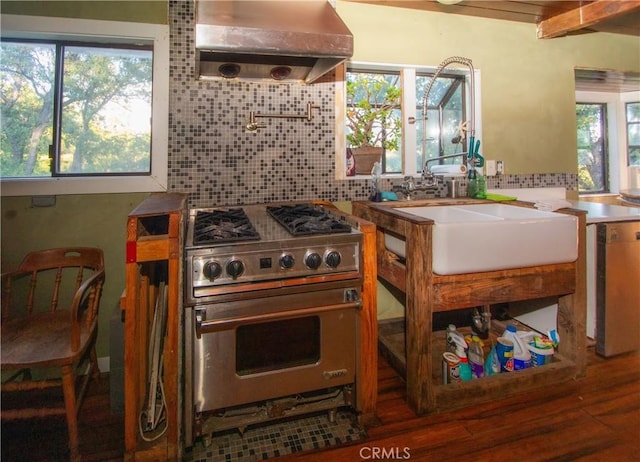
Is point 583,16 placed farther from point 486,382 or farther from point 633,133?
point 486,382

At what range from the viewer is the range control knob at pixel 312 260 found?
4.67 feet

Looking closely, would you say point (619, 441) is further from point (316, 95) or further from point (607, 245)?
point (316, 95)

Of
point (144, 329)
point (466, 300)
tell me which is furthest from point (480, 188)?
point (144, 329)

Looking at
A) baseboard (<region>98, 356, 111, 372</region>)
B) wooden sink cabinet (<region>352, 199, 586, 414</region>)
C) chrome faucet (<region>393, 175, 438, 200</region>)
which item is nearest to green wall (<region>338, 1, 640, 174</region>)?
chrome faucet (<region>393, 175, 438, 200</region>)

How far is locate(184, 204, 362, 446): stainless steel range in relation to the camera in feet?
4.44

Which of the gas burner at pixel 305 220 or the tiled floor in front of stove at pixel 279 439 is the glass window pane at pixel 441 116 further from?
the tiled floor in front of stove at pixel 279 439

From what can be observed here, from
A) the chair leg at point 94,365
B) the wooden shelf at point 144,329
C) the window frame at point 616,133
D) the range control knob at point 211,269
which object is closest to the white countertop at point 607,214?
the window frame at point 616,133

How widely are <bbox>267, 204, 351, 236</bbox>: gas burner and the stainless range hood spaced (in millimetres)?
725

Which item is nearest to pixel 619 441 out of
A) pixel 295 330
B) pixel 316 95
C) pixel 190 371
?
pixel 295 330

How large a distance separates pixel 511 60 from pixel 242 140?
2.01 m

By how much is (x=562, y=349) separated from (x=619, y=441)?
54 centimetres

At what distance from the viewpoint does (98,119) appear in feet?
6.72

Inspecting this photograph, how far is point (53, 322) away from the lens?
5.47 ft

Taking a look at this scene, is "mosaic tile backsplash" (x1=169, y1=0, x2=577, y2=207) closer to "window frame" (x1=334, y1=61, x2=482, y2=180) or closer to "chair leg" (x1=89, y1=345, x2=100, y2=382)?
"window frame" (x1=334, y1=61, x2=482, y2=180)
